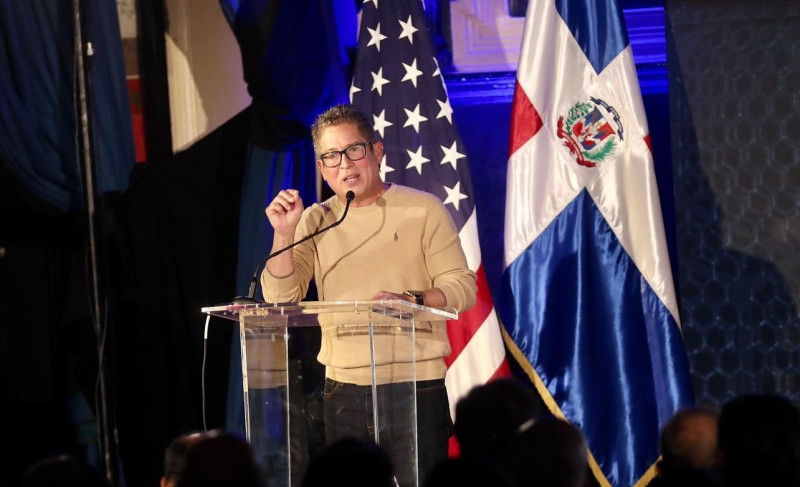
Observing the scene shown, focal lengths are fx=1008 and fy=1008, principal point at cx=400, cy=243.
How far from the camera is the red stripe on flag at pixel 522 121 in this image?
166 inches

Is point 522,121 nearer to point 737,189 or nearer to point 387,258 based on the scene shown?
point 737,189

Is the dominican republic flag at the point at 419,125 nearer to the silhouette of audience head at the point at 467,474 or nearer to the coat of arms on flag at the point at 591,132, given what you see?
the coat of arms on flag at the point at 591,132

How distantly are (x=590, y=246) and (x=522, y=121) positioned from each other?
1.96ft

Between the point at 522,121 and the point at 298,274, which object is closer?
the point at 298,274

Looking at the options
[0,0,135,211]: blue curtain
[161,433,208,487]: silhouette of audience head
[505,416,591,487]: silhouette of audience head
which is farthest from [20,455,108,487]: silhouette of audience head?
[0,0,135,211]: blue curtain

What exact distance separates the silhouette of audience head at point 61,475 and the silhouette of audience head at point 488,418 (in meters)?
0.89

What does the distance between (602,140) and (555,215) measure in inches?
14.4

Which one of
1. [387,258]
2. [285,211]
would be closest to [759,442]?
[387,258]

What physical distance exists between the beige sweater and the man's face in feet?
0.13

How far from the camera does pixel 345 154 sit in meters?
2.91

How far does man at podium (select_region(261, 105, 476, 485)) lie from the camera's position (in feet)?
8.92

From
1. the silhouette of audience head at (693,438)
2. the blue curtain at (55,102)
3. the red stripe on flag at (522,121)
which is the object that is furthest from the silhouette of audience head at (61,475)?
the red stripe on flag at (522,121)

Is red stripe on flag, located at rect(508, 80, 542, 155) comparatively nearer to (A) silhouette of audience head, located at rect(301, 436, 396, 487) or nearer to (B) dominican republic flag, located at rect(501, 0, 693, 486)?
(B) dominican republic flag, located at rect(501, 0, 693, 486)

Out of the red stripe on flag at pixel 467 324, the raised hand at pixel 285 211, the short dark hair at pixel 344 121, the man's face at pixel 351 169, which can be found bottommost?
the red stripe on flag at pixel 467 324
